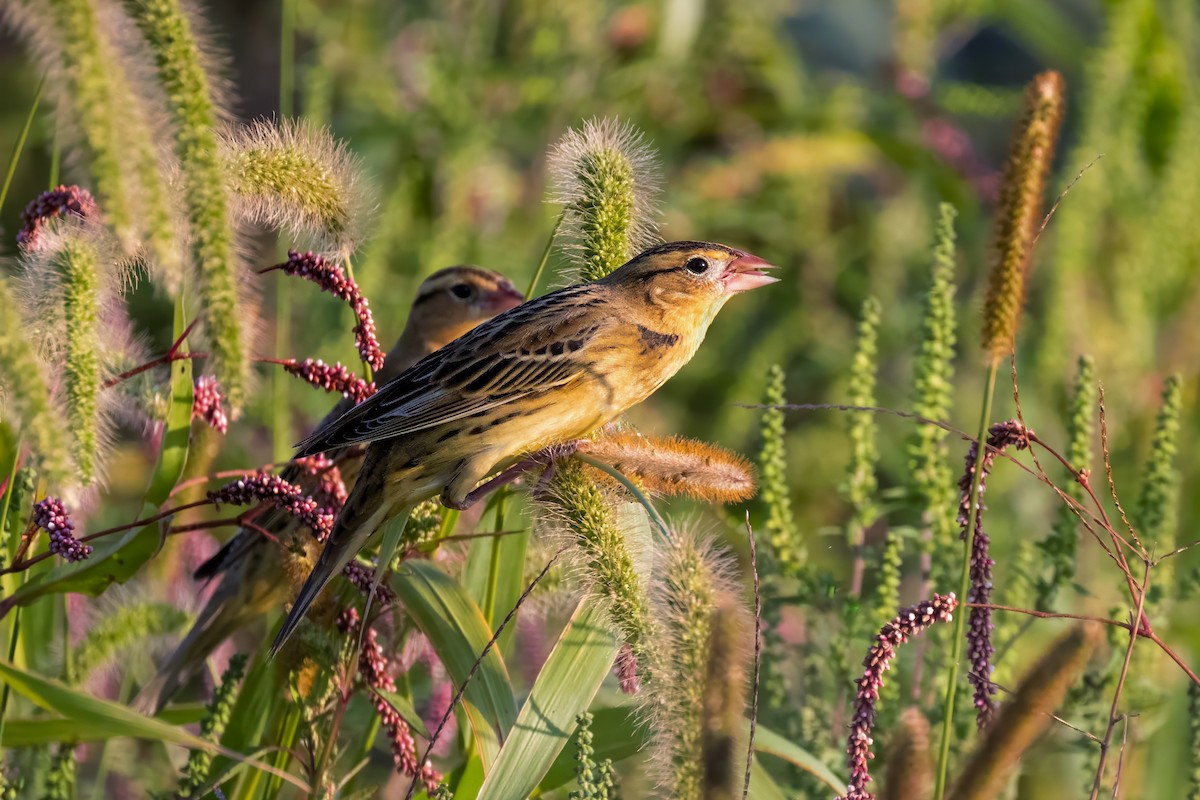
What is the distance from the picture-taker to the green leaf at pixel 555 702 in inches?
89.4

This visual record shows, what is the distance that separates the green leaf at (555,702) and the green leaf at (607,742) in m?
0.16

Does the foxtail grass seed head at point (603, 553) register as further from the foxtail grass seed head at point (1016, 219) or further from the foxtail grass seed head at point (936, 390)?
the foxtail grass seed head at point (936, 390)

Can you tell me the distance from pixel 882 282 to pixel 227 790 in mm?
4685

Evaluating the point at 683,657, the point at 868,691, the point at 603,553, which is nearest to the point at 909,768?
the point at 868,691

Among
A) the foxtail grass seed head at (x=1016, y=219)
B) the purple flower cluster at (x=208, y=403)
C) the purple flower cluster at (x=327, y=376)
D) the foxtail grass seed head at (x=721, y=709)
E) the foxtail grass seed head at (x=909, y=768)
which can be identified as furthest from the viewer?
the purple flower cluster at (x=208, y=403)

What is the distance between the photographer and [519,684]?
14.9 feet

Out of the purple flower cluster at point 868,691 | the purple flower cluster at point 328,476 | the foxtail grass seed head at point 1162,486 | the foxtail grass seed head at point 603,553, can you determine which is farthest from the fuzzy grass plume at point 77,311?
the foxtail grass seed head at point 1162,486

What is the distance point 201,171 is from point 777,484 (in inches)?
56.0

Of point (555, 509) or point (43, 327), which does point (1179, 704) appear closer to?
point (555, 509)

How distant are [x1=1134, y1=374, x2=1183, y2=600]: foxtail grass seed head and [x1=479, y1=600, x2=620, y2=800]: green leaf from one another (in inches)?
45.8

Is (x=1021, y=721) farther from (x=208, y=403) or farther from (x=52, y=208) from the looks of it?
(x=52, y=208)

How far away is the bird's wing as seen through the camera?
324 cm

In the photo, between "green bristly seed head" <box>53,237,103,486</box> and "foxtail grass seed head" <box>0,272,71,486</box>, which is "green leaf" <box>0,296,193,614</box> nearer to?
"green bristly seed head" <box>53,237,103,486</box>

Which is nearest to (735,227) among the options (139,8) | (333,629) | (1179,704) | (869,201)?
(869,201)
